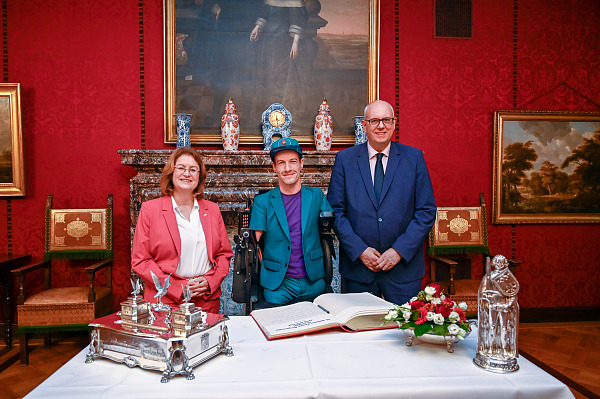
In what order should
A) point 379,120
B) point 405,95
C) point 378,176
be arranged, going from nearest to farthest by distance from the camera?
point 379,120 < point 378,176 < point 405,95

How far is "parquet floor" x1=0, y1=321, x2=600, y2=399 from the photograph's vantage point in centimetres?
323

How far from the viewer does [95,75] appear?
4.42 metres

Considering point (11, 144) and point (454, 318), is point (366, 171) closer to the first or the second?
point (454, 318)

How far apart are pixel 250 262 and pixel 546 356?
2.99 meters

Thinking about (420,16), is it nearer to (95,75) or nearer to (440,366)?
(95,75)

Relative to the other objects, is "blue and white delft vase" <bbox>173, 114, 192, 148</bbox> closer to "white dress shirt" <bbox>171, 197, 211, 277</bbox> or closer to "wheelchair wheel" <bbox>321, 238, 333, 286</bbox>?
"white dress shirt" <bbox>171, 197, 211, 277</bbox>

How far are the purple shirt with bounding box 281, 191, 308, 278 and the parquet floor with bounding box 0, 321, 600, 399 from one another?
2196 millimetres

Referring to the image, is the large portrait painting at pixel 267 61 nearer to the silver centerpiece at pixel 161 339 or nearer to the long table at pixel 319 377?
the silver centerpiece at pixel 161 339

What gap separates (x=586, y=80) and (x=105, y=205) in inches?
217

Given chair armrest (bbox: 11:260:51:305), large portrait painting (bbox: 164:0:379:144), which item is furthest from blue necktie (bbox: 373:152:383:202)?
chair armrest (bbox: 11:260:51:305)

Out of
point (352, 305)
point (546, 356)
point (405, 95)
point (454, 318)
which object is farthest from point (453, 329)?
point (405, 95)

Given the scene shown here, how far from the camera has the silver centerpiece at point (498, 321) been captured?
1.45 meters

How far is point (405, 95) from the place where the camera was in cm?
471

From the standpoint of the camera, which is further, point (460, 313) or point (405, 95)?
point (405, 95)
